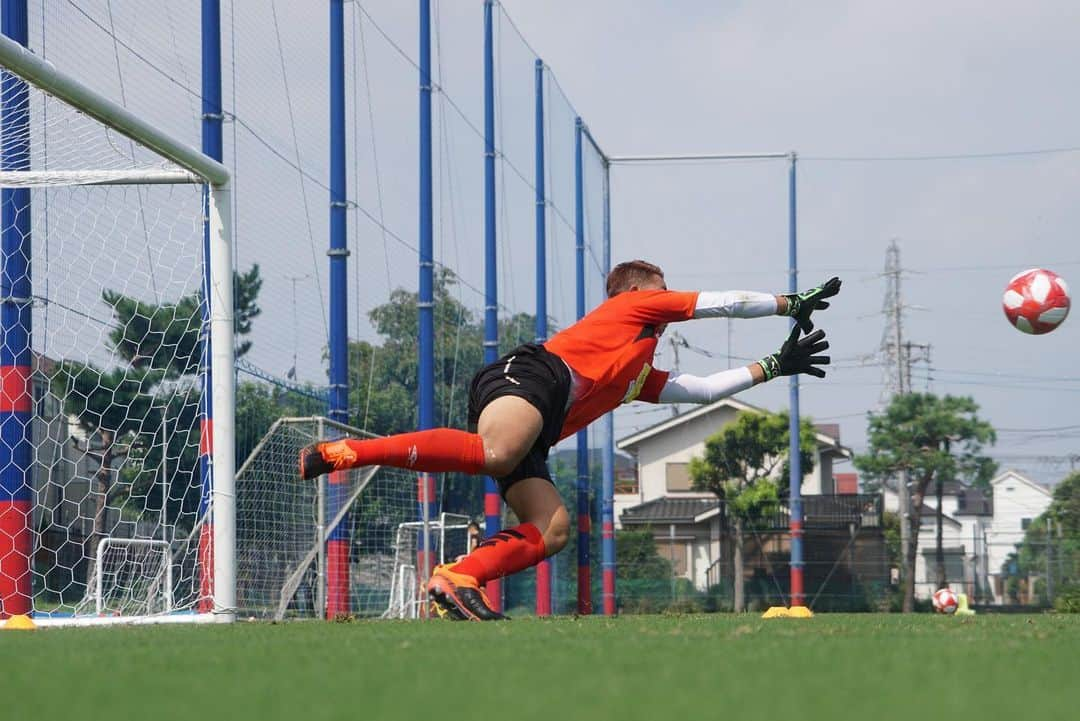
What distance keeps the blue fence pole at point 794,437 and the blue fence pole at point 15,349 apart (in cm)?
1782

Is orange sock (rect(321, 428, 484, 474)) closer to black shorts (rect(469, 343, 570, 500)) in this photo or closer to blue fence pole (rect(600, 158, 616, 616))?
black shorts (rect(469, 343, 570, 500))

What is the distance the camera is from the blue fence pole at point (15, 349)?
24.3 feet

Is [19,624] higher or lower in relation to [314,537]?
lower

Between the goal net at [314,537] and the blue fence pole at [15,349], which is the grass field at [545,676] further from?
the goal net at [314,537]

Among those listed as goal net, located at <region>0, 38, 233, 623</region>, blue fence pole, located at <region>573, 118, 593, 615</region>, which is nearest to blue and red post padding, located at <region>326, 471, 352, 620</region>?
goal net, located at <region>0, 38, 233, 623</region>

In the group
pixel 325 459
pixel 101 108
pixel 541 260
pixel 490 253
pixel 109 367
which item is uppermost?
pixel 541 260

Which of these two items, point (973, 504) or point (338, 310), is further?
point (973, 504)

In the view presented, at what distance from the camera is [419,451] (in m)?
5.90

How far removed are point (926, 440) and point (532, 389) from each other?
141 feet

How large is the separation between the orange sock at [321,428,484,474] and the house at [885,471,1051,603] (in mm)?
30864

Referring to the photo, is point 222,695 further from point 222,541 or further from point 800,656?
Result: point 222,541

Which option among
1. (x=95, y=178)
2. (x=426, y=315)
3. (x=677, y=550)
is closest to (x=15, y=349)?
(x=95, y=178)

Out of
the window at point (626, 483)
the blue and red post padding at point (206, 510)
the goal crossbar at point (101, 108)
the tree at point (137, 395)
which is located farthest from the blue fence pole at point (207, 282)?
the window at point (626, 483)

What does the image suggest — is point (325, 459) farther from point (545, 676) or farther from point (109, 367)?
point (109, 367)
